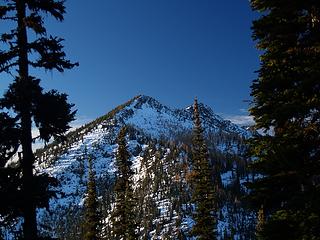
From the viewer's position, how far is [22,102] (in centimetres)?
1309

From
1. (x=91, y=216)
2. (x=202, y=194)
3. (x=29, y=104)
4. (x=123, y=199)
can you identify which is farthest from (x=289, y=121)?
(x=91, y=216)

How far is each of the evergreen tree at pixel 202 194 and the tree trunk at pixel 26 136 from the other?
23152mm

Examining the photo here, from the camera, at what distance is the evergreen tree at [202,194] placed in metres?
34.6

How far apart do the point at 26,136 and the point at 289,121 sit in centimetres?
780

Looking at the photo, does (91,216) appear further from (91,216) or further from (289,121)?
(289,121)

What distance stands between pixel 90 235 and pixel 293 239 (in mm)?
30164

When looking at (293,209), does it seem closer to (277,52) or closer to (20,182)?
(277,52)

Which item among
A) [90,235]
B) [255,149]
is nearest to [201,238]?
[90,235]

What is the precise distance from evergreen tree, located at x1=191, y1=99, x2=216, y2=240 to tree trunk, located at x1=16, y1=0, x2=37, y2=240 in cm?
2315

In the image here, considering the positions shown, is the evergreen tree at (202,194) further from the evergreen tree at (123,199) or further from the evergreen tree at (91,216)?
the evergreen tree at (91,216)

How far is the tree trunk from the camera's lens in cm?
1265

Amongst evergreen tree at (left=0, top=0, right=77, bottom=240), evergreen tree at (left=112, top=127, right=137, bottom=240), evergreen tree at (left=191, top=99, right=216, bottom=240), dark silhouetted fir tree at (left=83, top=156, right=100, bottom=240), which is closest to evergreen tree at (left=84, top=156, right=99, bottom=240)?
dark silhouetted fir tree at (left=83, top=156, right=100, bottom=240)

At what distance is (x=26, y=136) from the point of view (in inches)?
514

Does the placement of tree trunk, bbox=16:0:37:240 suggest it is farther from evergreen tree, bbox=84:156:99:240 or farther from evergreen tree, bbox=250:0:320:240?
evergreen tree, bbox=84:156:99:240
